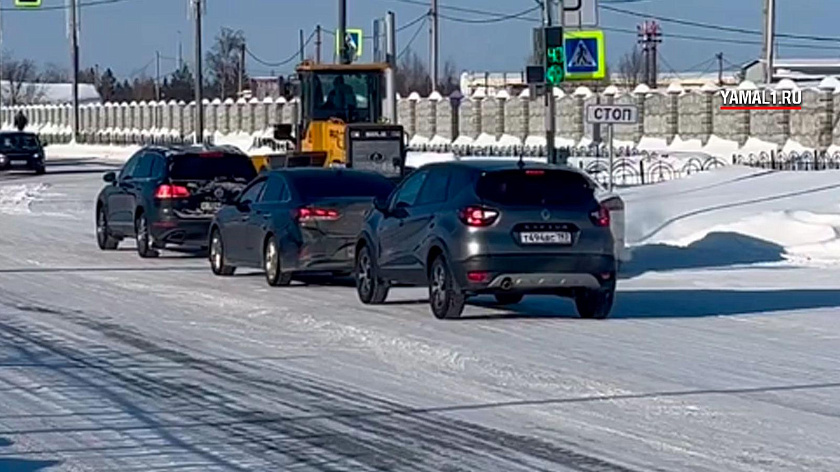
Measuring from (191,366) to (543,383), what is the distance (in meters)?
2.92

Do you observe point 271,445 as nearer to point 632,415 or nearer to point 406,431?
point 406,431

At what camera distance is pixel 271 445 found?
10.0 metres

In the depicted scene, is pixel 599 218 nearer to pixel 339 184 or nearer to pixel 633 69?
pixel 339 184

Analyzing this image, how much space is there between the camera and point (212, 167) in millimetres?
25172

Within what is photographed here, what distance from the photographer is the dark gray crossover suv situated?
16.4m

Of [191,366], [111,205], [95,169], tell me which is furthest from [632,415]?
[95,169]

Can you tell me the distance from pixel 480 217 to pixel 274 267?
4.90m

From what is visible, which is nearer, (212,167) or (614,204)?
(614,204)

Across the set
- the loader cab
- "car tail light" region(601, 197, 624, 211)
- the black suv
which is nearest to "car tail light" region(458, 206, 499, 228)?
"car tail light" region(601, 197, 624, 211)

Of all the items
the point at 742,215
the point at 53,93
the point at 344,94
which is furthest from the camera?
the point at 53,93

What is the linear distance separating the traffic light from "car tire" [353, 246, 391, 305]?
251 inches

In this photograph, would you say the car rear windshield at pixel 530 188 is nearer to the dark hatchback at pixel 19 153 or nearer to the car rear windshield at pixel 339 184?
the car rear windshield at pixel 339 184

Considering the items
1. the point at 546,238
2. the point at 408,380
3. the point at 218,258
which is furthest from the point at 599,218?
the point at 218,258

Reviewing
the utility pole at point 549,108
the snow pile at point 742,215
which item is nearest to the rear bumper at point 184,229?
the utility pole at point 549,108
